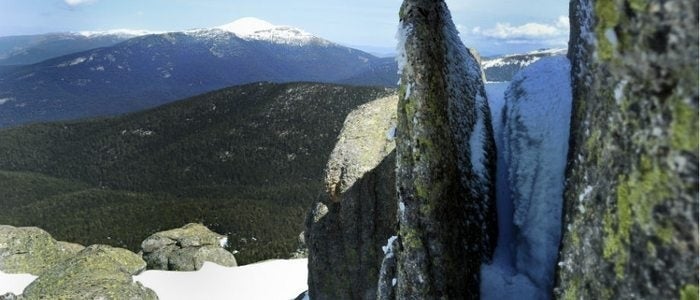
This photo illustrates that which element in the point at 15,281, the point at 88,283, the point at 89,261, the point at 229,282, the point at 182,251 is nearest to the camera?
the point at 88,283

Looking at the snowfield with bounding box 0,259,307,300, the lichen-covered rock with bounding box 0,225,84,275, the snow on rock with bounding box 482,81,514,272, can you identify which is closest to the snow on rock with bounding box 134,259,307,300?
the snowfield with bounding box 0,259,307,300

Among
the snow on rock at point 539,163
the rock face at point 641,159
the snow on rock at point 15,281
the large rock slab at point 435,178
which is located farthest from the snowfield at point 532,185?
the snow on rock at point 15,281

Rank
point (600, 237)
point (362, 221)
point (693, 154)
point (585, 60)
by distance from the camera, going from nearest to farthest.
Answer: point (693, 154) → point (600, 237) → point (585, 60) → point (362, 221)

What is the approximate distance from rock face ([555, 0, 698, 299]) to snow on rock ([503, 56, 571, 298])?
1.94m

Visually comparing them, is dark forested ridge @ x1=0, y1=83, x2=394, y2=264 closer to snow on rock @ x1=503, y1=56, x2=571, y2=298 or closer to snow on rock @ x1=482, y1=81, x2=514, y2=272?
snow on rock @ x1=482, y1=81, x2=514, y2=272

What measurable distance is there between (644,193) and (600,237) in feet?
2.37

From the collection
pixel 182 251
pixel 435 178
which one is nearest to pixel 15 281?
pixel 182 251

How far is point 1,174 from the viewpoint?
642 feet

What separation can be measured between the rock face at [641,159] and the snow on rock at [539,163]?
1.94m

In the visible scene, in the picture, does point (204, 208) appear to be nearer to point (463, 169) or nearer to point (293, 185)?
point (293, 185)

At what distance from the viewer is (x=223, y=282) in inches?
2062

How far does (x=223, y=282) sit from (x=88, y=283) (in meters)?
25.2

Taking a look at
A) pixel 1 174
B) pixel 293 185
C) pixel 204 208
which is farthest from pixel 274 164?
pixel 1 174

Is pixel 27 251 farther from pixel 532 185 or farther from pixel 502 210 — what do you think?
pixel 532 185
